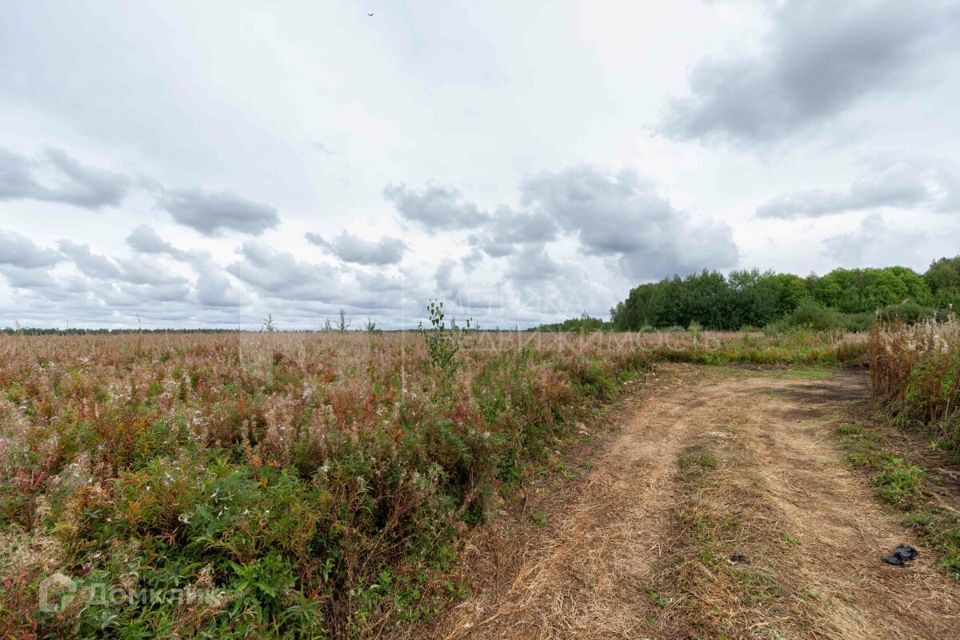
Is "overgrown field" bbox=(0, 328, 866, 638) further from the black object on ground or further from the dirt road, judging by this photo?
the black object on ground

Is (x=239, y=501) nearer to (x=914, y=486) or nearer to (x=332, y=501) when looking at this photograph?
(x=332, y=501)

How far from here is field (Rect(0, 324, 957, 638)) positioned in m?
2.15

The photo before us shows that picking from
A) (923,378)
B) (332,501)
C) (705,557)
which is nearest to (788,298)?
(923,378)

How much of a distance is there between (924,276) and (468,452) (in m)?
99.5

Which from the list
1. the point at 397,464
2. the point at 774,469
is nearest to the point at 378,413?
the point at 397,464

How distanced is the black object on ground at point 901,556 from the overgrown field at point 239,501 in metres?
3.35

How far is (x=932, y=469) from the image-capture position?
4926 millimetres

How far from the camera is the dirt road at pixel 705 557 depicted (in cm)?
282

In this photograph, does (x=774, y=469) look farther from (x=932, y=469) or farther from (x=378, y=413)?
(x=378, y=413)

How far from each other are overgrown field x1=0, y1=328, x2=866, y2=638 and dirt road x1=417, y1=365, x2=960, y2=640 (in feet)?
1.76

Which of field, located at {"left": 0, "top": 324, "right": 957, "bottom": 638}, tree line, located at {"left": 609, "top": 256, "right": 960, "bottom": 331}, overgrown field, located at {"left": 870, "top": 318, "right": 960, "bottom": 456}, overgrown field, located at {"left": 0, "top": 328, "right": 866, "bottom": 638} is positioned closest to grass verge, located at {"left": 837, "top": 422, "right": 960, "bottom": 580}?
field, located at {"left": 0, "top": 324, "right": 957, "bottom": 638}

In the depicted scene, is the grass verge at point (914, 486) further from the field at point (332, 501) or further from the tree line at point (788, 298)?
the tree line at point (788, 298)

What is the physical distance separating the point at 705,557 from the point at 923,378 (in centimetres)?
616

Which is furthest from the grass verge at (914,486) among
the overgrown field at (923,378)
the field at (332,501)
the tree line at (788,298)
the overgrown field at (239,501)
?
the tree line at (788,298)
